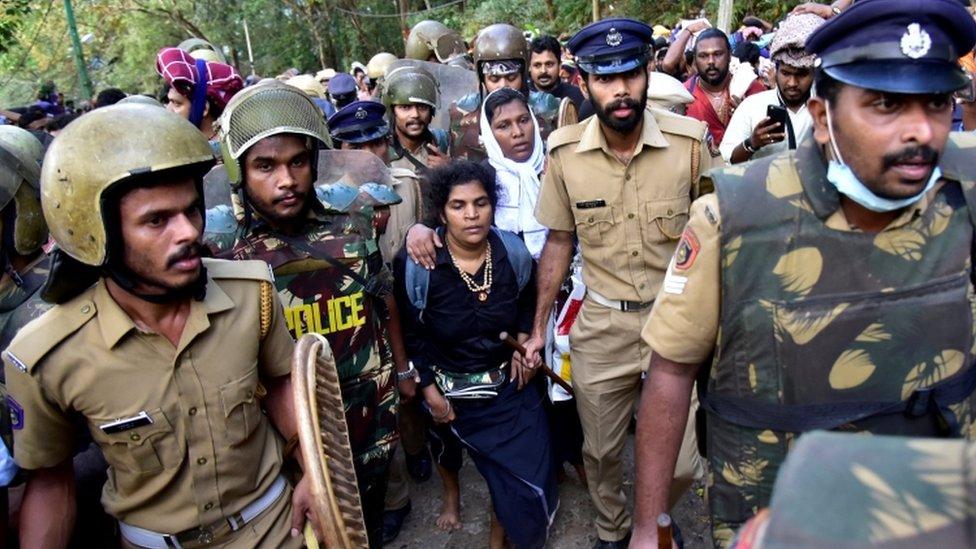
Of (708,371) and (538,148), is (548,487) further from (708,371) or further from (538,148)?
(538,148)

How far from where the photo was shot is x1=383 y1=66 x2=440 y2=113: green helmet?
489cm

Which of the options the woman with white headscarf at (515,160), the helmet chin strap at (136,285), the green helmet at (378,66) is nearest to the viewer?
Answer: the helmet chin strap at (136,285)

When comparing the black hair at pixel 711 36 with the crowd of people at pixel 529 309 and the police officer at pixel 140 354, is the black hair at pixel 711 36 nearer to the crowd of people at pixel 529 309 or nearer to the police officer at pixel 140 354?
the crowd of people at pixel 529 309

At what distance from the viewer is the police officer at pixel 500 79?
4.98m

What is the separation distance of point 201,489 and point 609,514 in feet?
6.83

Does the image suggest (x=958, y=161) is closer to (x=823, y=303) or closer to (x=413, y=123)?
(x=823, y=303)

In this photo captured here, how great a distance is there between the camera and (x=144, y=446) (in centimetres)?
190

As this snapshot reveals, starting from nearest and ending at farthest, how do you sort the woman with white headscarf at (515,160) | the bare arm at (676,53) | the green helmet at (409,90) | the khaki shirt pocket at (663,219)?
the khaki shirt pocket at (663,219) < the woman with white headscarf at (515,160) < the green helmet at (409,90) < the bare arm at (676,53)

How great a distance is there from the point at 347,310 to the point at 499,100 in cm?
192

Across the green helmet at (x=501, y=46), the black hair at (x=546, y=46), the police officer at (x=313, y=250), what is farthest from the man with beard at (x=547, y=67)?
the police officer at (x=313, y=250)

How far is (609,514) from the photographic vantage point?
11.1 feet

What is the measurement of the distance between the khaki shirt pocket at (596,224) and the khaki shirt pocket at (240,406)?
1.70m

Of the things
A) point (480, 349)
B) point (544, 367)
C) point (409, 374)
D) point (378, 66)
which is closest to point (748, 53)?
point (378, 66)

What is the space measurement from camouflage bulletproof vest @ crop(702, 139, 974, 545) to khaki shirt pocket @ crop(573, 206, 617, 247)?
1.43 metres
